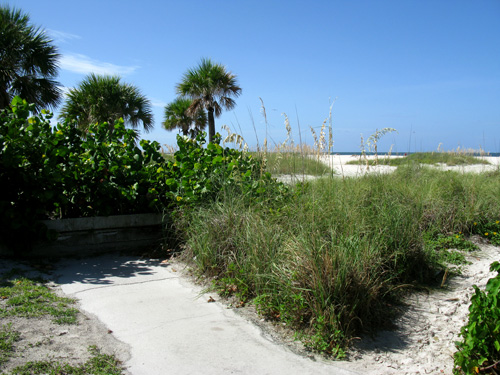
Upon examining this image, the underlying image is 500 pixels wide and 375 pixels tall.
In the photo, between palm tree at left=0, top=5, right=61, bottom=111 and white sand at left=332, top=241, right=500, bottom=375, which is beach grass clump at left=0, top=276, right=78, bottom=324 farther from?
palm tree at left=0, top=5, right=61, bottom=111

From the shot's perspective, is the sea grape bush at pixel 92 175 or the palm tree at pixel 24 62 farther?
the palm tree at pixel 24 62

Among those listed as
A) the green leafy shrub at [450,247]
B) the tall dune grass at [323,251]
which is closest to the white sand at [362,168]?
the tall dune grass at [323,251]

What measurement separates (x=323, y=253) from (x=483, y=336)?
1.30 m

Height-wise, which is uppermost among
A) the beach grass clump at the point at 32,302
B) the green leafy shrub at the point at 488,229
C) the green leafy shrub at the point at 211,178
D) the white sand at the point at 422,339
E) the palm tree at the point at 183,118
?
the palm tree at the point at 183,118

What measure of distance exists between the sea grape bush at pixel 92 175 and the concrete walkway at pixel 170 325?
0.78 m

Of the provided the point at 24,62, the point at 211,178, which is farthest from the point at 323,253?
the point at 24,62

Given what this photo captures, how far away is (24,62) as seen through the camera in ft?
52.6

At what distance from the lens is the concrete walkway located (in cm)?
287

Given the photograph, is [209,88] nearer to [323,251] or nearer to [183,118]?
[183,118]

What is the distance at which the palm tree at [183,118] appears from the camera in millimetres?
26453

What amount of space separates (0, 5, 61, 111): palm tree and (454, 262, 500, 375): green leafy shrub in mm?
16582

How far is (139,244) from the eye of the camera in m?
5.72

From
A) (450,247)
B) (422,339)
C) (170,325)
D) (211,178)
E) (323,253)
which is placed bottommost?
(422,339)

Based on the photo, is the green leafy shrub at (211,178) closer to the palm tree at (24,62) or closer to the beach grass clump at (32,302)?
the beach grass clump at (32,302)
